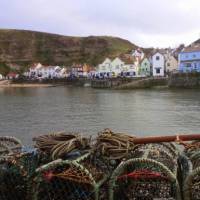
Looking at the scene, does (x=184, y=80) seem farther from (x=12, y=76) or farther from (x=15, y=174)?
(x=15, y=174)

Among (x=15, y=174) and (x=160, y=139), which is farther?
(x=160, y=139)

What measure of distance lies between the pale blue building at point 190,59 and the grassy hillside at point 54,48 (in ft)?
221

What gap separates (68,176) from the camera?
21.6 ft

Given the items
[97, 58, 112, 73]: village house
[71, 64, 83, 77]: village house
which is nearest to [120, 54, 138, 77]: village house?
[97, 58, 112, 73]: village house

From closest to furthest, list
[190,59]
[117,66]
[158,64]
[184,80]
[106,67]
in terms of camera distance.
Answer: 1. [184,80]
2. [190,59]
3. [158,64]
4. [117,66]
5. [106,67]

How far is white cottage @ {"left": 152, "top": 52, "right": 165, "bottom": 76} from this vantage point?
323ft

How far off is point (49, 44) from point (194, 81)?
100m

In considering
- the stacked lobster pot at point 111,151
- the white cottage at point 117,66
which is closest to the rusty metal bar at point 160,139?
the stacked lobster pot at point 111,151

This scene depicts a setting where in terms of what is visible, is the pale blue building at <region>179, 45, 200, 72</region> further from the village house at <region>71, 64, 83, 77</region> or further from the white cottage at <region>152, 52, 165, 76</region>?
the village house at <region>71, 64, 83, 77</region>

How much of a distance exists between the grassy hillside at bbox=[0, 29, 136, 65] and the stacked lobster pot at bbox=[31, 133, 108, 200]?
498 feet

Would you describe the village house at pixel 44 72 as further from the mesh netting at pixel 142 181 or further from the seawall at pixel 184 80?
the mesh netting at pixel 142 181

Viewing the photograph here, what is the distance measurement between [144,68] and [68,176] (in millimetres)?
98608

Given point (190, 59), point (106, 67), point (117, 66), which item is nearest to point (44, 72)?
point (106, 67)

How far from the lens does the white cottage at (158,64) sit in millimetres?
98500
